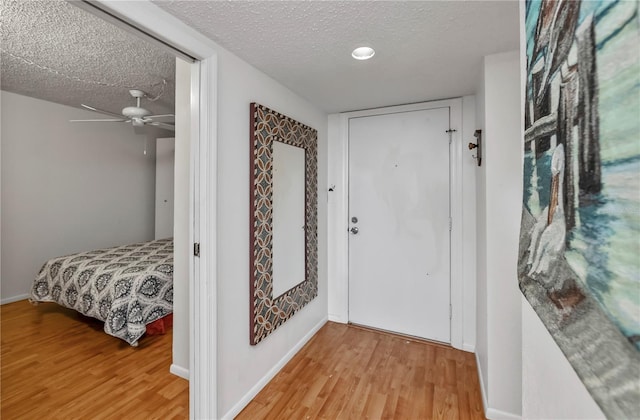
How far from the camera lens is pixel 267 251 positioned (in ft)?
6.59

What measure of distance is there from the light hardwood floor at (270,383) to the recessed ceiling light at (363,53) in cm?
213

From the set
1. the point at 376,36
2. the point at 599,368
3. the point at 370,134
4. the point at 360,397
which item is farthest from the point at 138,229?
the point at 599,368

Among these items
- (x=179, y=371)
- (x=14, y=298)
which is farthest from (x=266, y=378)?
(x=14, y=298)

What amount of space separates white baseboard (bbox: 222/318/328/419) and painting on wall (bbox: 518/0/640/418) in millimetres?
1725

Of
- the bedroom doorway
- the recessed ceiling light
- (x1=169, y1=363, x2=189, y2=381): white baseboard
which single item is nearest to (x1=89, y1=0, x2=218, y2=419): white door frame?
the bedroom doorway

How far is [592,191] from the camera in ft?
1.62

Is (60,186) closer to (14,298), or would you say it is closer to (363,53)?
(14,298)

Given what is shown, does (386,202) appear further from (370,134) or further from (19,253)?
(19,253)

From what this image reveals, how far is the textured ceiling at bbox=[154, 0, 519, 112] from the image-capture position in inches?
49.8

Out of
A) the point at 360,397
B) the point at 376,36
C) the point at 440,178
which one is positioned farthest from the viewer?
the point at 440,178

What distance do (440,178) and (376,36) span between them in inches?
56.7

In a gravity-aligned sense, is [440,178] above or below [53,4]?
below

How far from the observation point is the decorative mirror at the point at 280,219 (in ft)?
6.18

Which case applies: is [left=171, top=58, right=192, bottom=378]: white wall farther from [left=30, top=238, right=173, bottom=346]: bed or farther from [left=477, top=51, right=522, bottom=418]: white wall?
[left=477, top=51, right=522, bottom=418]: white wall
